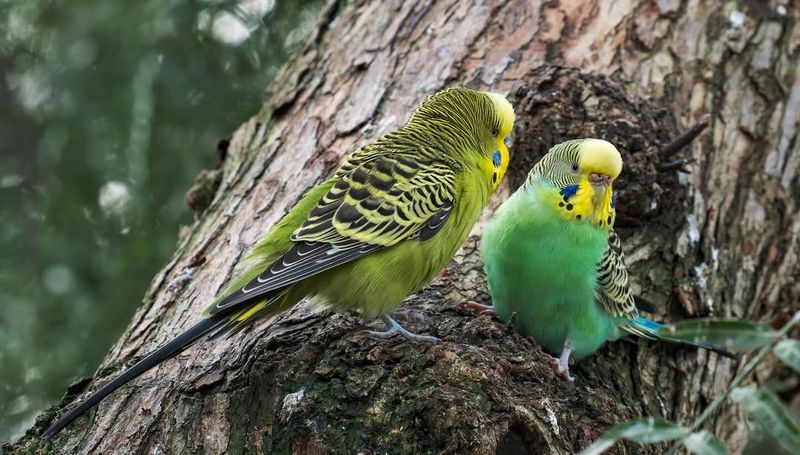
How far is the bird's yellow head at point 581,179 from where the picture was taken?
142 inches

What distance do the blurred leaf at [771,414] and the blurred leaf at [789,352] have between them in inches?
3.0

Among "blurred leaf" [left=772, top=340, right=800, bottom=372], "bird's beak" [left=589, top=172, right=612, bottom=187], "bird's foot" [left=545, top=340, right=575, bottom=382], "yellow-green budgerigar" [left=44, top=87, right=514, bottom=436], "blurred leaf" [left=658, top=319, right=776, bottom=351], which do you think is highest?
"yellow-green budgerigar" [left=44, top=87, right=514, bottom=436]

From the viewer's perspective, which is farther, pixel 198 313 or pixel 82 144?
pixel 82 144

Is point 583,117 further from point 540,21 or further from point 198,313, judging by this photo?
point 198,313

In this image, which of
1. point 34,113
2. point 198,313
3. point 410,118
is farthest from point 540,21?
point 34,113

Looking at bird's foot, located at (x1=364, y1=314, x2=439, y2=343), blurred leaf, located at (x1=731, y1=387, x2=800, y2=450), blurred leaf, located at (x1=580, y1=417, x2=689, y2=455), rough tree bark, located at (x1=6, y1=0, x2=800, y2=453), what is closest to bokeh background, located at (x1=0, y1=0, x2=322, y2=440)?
rough tree bark, located at (x1=6, y1=0, x2=800, y2=453)

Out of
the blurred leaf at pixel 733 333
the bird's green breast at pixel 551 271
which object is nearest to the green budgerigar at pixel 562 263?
the bird's green breast at pixel 551 271

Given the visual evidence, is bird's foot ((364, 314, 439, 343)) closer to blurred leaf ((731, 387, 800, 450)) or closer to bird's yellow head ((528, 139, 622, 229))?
bird's yellow head ((528, 139, 622, 229))

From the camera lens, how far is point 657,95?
460cm

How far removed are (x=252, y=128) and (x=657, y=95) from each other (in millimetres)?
2100

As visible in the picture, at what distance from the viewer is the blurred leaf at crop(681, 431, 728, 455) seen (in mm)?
1770

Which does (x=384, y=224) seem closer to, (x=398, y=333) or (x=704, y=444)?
(x=398, y=333)

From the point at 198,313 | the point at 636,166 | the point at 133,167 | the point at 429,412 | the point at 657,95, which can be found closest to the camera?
the point at 429,412

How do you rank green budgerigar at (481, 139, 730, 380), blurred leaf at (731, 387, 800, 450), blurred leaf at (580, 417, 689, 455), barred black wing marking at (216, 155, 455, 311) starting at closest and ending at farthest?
1. blurred leaf at (731, 387, 800, 450)
2. blurred leaf at (580, 417, 689, 455)
3. barred black wing marking at (216, 155, 455, 311)
4. green budgerigar at (481, 139, 730, 380)
